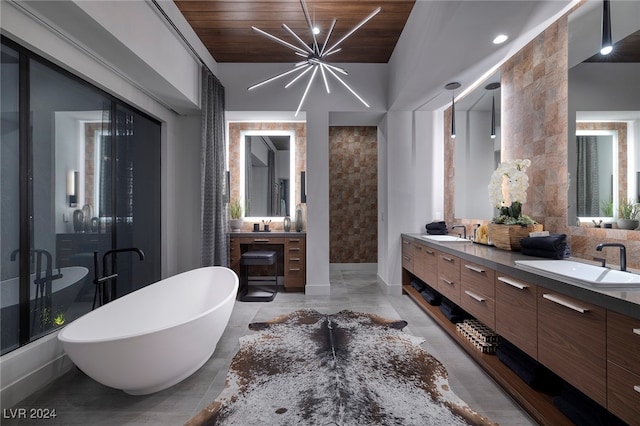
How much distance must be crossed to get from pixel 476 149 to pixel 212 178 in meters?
3.27

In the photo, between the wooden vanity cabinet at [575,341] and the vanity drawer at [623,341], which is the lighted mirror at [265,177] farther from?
the vanity drawer at [623,341]

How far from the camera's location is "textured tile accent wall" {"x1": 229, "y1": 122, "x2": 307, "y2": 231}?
4.58 m

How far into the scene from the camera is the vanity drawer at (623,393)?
1042 millimetres

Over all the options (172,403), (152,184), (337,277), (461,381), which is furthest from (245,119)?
(461,381)

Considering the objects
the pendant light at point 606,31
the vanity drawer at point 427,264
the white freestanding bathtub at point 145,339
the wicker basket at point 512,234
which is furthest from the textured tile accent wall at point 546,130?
the white freestanding bathtub at point 145,339

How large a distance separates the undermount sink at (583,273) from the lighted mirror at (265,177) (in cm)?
351

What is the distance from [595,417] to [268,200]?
415 centimetres

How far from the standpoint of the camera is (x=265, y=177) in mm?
4637

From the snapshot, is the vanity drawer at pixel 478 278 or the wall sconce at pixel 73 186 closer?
the vanity drawer at pixel 478 278

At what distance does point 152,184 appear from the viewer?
3434 millimetres

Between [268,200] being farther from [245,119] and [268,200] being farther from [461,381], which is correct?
[461,381]

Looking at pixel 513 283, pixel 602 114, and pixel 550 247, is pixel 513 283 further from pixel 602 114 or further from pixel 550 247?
pixel 602 114

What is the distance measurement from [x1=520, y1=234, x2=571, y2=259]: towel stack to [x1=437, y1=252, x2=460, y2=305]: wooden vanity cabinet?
56cm

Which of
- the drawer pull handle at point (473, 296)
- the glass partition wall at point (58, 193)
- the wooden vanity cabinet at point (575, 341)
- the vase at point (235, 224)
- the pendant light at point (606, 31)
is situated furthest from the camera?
the vase at point (235, 224)
